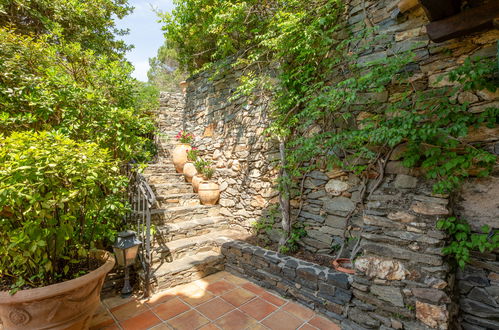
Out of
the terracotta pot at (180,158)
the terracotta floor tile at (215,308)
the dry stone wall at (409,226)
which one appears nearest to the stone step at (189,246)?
the dry stone wall at (409,226)

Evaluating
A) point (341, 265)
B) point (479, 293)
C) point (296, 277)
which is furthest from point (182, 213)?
point (479, 293)

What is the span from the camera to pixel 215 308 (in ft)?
7.27

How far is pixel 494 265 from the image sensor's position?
5.82 ft

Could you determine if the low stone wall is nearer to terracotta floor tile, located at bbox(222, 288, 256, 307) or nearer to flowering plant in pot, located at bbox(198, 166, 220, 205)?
terracotta floor tile, located at bbox(222, 288, 256, 307)

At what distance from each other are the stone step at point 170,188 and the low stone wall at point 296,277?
1.59 metres

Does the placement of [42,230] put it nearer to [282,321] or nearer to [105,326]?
[105,326]

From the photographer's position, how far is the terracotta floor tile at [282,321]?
198cm

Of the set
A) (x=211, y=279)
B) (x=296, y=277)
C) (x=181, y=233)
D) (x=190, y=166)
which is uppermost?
(x=190, y=166)

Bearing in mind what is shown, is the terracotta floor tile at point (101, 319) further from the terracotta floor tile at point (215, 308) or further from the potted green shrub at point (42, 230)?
the terracotta floor tile at point (215, 308)

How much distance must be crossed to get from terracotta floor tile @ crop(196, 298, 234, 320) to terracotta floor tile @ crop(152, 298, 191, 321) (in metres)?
0.17

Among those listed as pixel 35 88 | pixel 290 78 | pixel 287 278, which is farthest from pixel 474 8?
pixel 35 88

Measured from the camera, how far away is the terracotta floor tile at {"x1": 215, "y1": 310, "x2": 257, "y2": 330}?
6.47ft

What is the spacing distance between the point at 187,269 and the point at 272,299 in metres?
1.07

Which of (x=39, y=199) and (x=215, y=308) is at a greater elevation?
(x=39, y=199)
